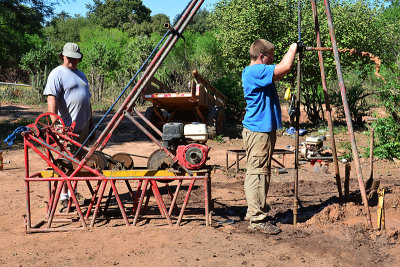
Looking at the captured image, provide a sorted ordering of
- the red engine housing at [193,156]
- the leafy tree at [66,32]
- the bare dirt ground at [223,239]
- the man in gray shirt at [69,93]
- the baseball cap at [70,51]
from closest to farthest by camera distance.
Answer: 1. the bare dirt ground at [223,239]
2. the red engine housing at [193,156]
3. the man in gray shirt at [69,93]
4. the baseball cap at [70,51]
5. the leafy tree at [66,32]

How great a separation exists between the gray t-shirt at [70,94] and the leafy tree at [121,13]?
165ft

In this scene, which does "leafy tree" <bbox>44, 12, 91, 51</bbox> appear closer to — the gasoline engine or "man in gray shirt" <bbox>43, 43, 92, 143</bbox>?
"man in gray shirt" <bbox>43, 43, 92, 143</bbox>

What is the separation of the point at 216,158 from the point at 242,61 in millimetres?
5619

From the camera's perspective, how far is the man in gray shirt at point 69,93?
5094 millimetres

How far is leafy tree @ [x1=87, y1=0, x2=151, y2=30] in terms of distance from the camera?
2196 inches

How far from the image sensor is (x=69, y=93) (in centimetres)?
522

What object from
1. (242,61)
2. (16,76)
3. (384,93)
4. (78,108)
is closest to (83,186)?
(78,108)

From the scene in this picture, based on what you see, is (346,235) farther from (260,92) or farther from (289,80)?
(289,80)

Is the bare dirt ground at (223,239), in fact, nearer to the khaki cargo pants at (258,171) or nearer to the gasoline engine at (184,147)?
the khaki cargo pants at (258,171)

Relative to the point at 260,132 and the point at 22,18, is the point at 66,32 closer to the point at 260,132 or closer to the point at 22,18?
the point at 22,18

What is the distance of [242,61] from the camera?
576 inches

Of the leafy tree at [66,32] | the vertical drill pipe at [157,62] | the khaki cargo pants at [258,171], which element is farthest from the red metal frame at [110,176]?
the leafy tree at [66,32]

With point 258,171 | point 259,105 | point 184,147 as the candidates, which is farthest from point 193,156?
point 259,105

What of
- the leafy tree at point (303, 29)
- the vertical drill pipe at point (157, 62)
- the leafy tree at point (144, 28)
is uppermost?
the leafy tree at point (144, 28)
